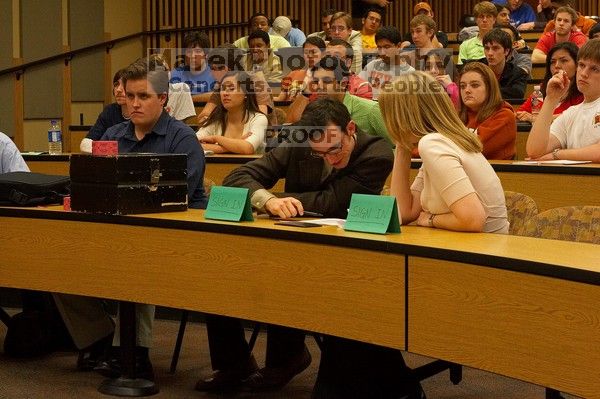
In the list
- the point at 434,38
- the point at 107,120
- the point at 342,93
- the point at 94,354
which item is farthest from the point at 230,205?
the point at 434,38

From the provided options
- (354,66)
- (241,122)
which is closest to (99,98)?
(354,66)

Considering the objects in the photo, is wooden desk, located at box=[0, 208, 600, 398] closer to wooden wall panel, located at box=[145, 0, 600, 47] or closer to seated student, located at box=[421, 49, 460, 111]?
seated student, located at box=[421, 49, 460, 111]

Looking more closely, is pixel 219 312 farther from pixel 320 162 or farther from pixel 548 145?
pixel 548 145

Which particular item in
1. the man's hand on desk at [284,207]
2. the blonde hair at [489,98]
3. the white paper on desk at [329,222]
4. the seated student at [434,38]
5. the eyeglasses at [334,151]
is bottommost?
the white paper on desk at [329,222]

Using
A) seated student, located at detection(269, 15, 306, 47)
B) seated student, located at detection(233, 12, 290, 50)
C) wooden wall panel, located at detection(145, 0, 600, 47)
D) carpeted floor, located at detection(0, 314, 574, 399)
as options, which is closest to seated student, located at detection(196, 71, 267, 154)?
carpeted floor, located at detection(0, 314, 574, 399)

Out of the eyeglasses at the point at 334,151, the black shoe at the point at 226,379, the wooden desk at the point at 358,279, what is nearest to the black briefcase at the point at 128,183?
the wooden desk at the point at 358,279

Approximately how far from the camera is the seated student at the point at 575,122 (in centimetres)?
421

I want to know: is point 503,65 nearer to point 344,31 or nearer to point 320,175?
point 344,31

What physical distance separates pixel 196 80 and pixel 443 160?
4813 mm

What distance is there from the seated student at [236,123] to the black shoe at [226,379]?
1.93 metres

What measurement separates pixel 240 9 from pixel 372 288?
8989 millimetres

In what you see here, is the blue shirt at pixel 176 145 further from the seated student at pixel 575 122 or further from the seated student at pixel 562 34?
the seated student at pixel 562 34

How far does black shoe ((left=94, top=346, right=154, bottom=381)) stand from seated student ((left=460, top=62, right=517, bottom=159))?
1.82 m

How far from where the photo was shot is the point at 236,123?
213 inches
